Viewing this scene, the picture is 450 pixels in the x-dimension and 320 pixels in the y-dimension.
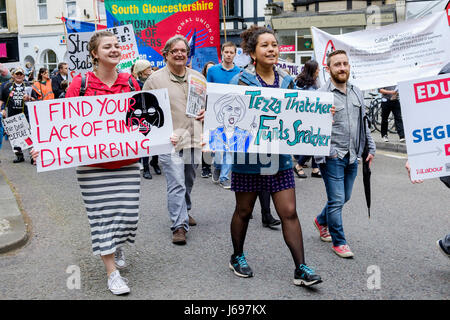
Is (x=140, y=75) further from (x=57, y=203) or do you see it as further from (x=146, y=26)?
(x=57, y=203)

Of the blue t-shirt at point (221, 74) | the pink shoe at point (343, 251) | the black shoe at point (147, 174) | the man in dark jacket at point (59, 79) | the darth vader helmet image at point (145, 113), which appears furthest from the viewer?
the man in dark jacket at point (59, 79)

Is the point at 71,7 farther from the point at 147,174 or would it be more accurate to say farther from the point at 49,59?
the point at 147,174

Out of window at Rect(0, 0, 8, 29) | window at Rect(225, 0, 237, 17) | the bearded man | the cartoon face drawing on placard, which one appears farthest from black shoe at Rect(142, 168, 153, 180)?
window at Rect(0, 0, 8, 29)

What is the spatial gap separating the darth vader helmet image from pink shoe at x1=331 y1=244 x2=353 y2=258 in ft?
6.46

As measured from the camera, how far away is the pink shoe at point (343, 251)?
448cm

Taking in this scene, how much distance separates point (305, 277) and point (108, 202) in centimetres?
158

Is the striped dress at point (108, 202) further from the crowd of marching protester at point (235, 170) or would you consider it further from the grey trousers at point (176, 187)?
the grey trousers at point (176, 187)

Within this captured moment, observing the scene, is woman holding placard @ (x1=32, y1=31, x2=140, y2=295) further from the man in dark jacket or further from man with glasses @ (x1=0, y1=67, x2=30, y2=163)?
the man in dark jacket

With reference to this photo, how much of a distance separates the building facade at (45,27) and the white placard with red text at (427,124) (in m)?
26.8

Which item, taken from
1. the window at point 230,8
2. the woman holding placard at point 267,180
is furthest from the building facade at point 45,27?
the woman holding placard at point 267,180

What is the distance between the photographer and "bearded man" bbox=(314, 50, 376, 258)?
14.7ft

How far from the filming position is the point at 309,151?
3947 millimetres

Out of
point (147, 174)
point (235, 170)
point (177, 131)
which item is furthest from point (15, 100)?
point (235, 170)
